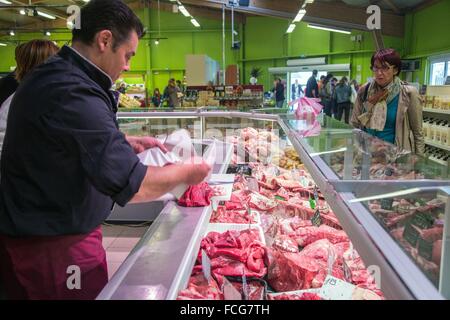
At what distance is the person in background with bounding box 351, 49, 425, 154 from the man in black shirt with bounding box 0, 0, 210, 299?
285 cm

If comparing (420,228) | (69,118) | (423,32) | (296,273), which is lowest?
(296,273)

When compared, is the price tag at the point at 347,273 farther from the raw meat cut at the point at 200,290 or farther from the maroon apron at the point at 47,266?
the maroon apron at the point at 47,266

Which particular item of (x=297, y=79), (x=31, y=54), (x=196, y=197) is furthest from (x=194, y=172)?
(x=297, y=79)

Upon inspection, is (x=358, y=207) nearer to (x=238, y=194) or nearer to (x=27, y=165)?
(x=27, y=165)

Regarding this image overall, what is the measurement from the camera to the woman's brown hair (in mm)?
2865

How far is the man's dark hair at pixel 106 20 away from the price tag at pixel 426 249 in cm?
119

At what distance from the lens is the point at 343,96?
15.3 meters

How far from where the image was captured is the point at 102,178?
1203 millimetres

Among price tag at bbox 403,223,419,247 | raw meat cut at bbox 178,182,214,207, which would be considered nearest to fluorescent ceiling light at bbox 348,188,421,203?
price tag at bbox 403,223,419,247

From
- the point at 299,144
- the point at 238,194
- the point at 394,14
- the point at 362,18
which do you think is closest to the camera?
the point at 299,144

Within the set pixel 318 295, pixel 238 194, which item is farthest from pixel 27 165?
pixel 238 194

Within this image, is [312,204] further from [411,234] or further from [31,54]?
[31,54]

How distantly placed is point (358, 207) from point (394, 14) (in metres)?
18.0

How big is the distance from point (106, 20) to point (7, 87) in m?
1.91
